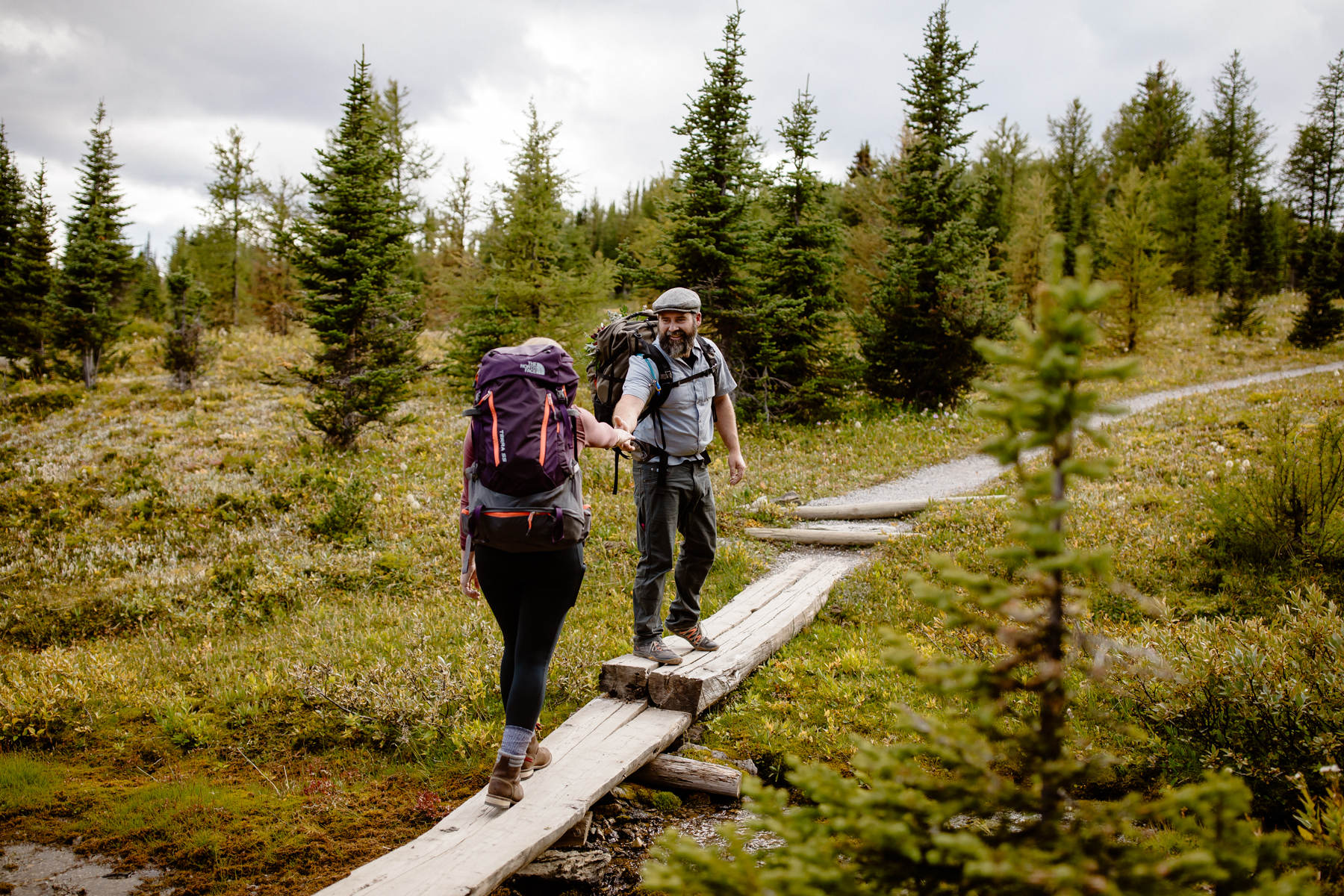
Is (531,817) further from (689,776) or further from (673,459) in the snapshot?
(673,459)

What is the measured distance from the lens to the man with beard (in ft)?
17.2

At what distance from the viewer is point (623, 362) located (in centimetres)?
540

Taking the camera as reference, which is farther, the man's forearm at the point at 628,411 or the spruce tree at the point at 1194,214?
the spruce tree at the point at 1194,214

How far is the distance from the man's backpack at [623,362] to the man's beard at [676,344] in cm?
10

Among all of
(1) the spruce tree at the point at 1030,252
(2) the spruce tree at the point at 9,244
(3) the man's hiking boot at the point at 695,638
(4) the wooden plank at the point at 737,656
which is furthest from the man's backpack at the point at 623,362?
(1) the spruce tree at the point at 1030,252

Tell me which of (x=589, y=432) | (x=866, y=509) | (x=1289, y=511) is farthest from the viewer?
(x=866, y=509)

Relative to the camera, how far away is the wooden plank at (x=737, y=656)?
5191 millimetres

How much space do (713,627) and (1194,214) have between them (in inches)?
1843

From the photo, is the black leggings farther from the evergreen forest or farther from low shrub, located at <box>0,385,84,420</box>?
low shrub, located at <box>0,385,84,420</box>

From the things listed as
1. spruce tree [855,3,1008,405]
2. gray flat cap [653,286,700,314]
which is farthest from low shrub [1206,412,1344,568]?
spruce tree [855,3,1008,405]

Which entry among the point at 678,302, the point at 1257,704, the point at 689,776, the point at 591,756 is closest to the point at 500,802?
the point at 591,756

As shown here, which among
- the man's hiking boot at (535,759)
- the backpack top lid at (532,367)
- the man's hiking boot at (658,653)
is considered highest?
the backpack top lid at (532,367)

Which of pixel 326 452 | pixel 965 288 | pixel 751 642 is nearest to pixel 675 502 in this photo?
pixel 751 642

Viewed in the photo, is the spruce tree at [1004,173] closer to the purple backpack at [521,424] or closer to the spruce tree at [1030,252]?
the spruce tree at [1030,252]
